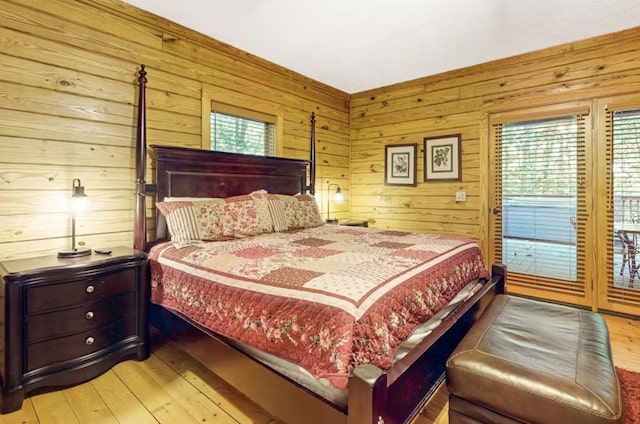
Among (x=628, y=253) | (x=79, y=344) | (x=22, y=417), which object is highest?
(x=628, y=253)

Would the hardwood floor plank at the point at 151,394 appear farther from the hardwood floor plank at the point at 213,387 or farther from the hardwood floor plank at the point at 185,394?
the hardwood floor plank at the point at 213,387

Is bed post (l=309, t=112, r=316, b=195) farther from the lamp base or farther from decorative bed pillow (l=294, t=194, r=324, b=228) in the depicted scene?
Result: the lamp base

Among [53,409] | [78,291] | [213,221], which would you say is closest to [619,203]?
[213,221]

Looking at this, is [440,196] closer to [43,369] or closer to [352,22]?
[352,22]

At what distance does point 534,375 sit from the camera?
4.17 ft

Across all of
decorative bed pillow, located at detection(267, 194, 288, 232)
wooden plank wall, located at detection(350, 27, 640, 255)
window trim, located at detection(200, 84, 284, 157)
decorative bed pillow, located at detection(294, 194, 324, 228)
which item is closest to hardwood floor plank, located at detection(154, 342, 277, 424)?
decorative bed pillow, located at detection(267, 194, 288, 232)

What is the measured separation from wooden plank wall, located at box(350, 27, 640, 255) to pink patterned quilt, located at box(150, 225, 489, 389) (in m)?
1.73

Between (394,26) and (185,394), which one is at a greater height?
(394,26)

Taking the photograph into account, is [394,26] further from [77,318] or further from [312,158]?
[77,318]

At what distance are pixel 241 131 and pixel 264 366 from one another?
270cm

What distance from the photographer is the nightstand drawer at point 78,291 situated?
6.14 ft

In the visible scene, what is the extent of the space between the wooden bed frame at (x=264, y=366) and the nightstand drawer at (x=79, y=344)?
0.72ft

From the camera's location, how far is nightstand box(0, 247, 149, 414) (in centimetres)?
180

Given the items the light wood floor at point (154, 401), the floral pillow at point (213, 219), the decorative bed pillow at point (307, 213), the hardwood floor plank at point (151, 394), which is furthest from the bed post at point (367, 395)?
the decorative bed pillow at point (307, 213)
